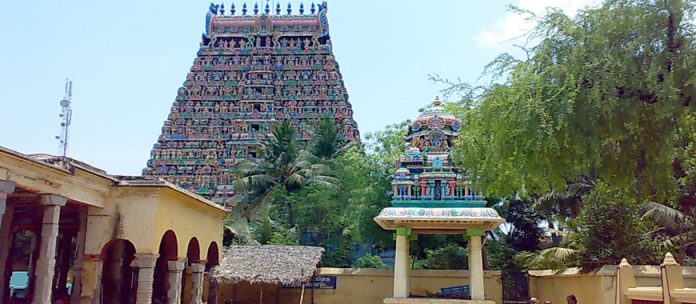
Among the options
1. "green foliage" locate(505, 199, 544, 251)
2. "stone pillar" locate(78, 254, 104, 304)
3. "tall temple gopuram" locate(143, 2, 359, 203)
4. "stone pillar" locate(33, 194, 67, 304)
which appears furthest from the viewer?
"tall temple gopuram" locate(143, 2, 359, 203)

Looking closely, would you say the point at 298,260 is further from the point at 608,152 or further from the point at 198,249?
the point at 608,152

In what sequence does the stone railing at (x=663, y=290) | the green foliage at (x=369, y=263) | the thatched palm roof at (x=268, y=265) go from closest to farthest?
the stone railing at (x=663, y=290), the thatched palm roof at (x=268, y=265), the green foliage at (x=369, y=263)

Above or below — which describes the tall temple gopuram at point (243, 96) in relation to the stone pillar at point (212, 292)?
above

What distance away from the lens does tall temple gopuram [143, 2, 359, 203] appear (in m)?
40.1

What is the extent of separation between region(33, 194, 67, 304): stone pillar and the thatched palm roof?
848 centimetres

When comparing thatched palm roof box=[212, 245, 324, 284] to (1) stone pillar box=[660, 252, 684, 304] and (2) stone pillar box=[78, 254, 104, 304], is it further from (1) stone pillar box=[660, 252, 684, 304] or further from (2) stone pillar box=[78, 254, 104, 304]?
(1) stone pillar box=[660, 252, 684, 304]

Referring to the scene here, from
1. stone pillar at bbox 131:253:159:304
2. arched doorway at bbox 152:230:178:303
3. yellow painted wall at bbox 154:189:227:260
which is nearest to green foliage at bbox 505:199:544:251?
yellow painted wall at bbox 154:189:227:260

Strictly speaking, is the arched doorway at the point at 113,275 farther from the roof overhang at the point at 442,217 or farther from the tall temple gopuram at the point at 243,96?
the tall temple gopuram at the point at 243,96

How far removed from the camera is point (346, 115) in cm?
4034

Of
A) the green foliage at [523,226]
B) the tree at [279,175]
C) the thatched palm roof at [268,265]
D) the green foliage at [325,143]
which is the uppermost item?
the green foliage at [325,143]

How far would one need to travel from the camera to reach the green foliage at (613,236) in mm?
17250

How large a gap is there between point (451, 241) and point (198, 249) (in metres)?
10.7

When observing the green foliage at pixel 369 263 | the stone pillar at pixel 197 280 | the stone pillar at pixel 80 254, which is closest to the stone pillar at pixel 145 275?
the stone pillar at pixel 80 254

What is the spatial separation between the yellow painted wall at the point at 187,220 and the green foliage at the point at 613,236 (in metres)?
9.95
